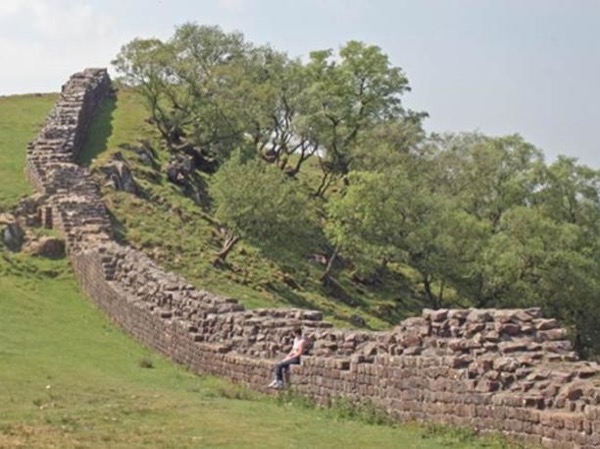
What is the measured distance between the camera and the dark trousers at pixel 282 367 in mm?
24281

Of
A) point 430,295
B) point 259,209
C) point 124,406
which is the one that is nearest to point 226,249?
point 259,209

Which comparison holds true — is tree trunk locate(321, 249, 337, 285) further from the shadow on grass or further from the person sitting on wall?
the person sitting on wall

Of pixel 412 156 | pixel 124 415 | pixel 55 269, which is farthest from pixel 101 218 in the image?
pixel 412 156

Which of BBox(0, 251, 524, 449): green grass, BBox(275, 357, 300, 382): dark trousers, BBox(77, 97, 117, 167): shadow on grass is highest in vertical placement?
BBox(77, 97, 117, 167): shadow on grass

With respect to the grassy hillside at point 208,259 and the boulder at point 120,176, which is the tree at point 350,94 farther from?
the boulder at point 120,176

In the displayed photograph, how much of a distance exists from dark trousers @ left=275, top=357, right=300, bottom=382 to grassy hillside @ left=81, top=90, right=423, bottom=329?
18.2 m

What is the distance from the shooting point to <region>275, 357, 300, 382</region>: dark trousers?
79.7 feet

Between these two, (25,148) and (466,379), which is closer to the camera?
(466,379)

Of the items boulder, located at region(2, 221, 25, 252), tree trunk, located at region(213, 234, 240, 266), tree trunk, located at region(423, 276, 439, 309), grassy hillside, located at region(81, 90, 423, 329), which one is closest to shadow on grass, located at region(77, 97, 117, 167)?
grassy hillside, located at region(81, 90, 423, 329)

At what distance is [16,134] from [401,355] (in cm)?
4774

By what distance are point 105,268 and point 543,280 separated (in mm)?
29662

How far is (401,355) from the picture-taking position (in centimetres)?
2134

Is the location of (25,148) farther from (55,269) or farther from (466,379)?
(466,379)

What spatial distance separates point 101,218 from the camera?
43656 mm
